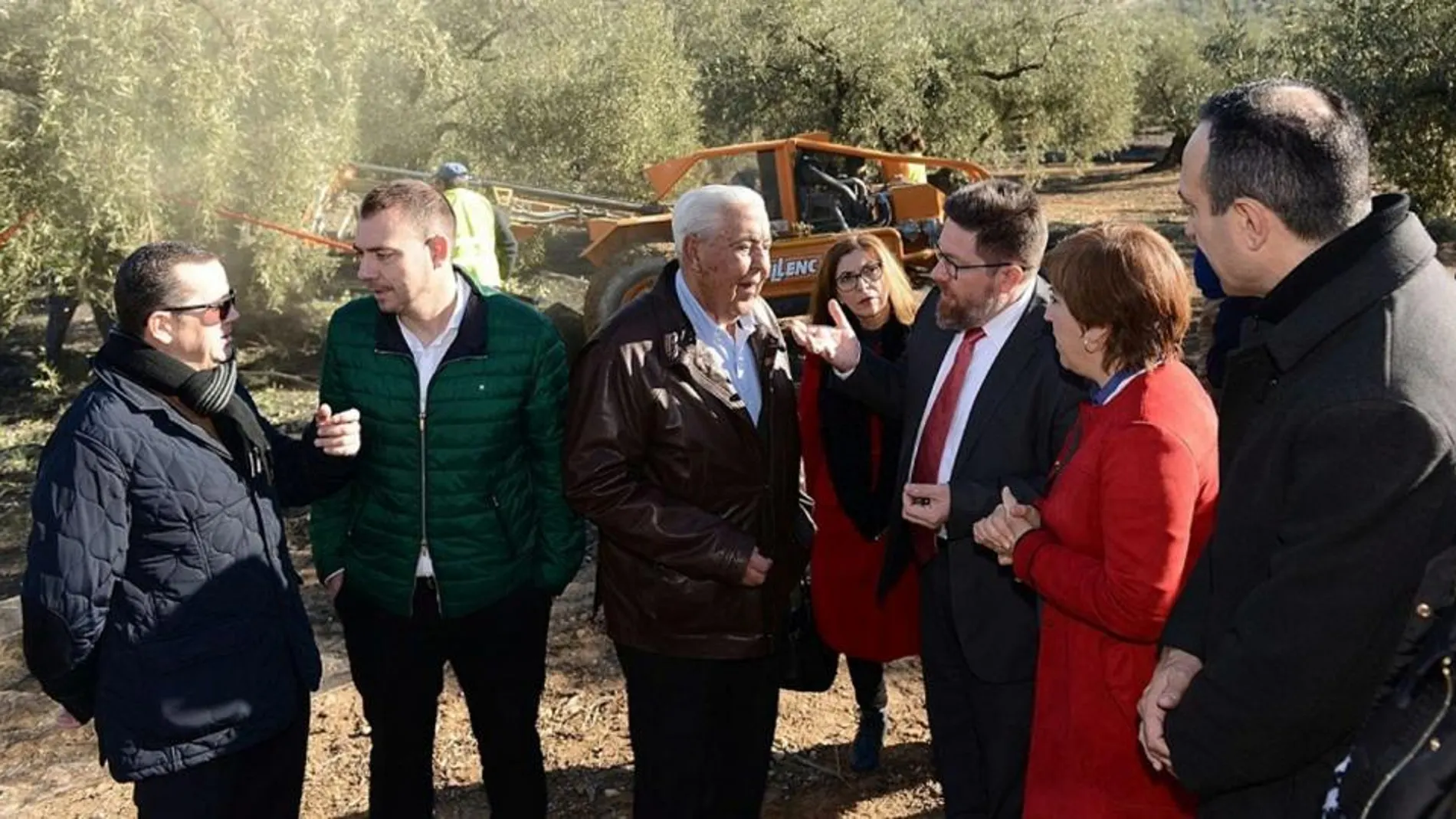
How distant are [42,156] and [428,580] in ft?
22.6

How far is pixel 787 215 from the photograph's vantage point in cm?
1099

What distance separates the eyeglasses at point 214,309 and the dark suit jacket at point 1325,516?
79.6 inches

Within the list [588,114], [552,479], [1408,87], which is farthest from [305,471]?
[588,114]

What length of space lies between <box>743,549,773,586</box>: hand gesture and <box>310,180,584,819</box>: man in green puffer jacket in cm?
53

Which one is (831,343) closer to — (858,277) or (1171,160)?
(858,277)

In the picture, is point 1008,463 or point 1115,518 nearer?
point 1115,518

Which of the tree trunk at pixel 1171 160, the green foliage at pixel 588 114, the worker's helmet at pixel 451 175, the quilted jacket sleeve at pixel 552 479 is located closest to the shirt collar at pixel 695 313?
the quilted jacket sleeve at pixel 552 479

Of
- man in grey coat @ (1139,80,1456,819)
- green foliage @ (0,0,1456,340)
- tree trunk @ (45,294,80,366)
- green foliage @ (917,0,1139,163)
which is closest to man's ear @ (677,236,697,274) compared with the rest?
man in grey coat @ (1139,80,1456,819)

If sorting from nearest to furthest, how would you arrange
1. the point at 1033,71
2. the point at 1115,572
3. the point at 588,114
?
the point at 1115,572
the point at 588,114
the point at 1033,71

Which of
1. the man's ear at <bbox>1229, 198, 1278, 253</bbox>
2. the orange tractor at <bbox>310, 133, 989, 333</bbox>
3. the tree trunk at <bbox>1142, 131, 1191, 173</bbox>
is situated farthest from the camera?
the tree trunk at <bbox>1142, 131, 1191, 173</bbox>

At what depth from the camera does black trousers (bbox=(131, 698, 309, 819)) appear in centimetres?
246

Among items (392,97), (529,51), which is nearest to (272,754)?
(392,97)

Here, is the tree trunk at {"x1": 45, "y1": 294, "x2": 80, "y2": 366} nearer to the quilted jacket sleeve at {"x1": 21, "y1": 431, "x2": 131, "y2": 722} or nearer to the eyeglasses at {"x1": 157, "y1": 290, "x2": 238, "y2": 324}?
the eyeglasses at {"x1": 157, "y1": 290, "x2": 238, "y2": 324}

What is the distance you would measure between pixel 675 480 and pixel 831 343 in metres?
0.57
